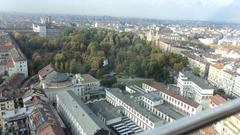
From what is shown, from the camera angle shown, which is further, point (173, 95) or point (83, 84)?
point (83, 84)

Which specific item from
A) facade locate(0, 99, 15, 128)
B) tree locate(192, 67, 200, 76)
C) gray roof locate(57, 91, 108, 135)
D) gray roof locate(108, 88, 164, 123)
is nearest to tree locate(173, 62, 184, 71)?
tree locate(192, 67, 200, 76)

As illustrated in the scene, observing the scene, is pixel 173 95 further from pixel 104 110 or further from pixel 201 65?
pixel 201 65

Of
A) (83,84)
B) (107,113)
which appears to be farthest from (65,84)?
(107,113)

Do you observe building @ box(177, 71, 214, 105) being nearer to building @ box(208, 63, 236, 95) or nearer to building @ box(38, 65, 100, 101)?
building @ box(208, 63, 236, 95)

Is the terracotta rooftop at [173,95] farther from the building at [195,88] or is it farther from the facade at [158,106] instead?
the building at [195,88]

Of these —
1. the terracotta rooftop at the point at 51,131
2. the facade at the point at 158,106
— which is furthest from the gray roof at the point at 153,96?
the terracotta rooftop at the point at 51,131

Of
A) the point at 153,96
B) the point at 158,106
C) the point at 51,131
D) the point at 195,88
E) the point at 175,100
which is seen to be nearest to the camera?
the point at 51,131
